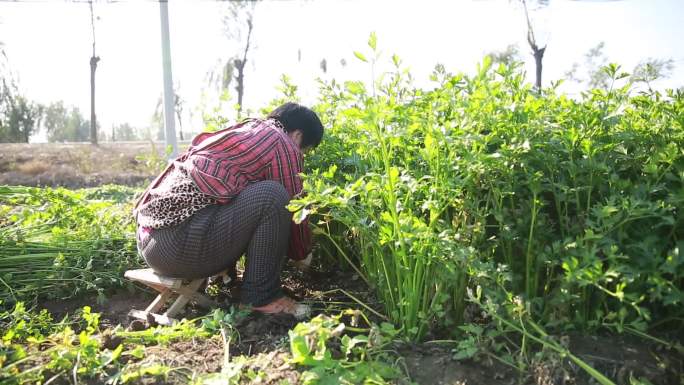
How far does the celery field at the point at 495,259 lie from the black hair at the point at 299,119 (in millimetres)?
540

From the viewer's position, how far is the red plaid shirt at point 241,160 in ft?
7.33

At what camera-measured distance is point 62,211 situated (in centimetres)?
319

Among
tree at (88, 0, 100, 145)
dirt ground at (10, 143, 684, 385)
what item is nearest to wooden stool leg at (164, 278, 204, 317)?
dirt ground at (10, 143, 684, 385)

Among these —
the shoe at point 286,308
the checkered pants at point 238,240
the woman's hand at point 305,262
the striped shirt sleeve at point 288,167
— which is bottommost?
the shoe at point 286,308

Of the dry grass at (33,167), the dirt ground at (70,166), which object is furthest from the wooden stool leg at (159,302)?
the dry grass at (33,167)

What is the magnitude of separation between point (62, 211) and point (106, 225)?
265mm

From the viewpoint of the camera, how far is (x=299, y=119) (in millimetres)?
2510

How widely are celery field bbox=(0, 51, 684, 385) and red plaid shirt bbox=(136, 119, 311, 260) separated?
0.39m

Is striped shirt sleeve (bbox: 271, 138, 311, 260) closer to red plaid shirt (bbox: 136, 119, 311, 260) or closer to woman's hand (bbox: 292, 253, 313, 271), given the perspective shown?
red plaid shirt (bbox: 136, 119, 311, 260)

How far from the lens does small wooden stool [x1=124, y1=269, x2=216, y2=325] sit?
2.31 metres

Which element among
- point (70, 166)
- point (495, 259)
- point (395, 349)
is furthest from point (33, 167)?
point (495, 259)

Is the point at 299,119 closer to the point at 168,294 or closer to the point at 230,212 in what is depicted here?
the point at 230,212

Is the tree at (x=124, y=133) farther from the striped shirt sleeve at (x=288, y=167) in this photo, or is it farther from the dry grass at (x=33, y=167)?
the striped shirt sleeve at (x=288, y=167)

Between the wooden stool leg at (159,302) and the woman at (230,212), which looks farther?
the wooden stool leg at (159,302)
